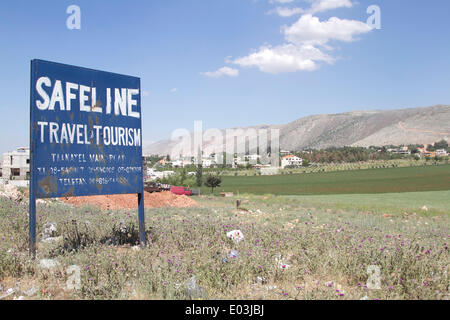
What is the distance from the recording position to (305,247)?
701 cm

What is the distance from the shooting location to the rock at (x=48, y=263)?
5.35 m

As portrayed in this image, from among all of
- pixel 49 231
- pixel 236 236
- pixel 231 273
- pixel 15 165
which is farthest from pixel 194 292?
pixel 15 165

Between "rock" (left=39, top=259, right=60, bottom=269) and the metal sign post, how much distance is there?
626 mm

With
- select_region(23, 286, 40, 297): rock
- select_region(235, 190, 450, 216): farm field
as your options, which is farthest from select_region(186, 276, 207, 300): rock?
select_region(235, 190, 450, 216): farm field

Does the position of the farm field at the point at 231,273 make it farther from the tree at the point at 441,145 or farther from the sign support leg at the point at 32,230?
the tree at the point at 441,145

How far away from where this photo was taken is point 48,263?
5449 mm

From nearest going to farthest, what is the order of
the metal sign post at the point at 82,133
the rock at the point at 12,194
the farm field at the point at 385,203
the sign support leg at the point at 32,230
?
the sign support leg at the point at 32,230, the metal sign post at the point at 82,133, the rock at the point at 12,194, the farm field at the point at 385,203

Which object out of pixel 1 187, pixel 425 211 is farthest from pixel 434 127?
pixel 1 187

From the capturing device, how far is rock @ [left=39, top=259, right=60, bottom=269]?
17.5 ft

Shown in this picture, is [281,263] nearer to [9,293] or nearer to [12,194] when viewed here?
[9,293]

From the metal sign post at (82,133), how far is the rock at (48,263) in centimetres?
63

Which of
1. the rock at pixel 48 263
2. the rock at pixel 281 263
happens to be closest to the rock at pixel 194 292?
the rock at pixel 281 263

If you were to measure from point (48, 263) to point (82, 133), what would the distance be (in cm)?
244

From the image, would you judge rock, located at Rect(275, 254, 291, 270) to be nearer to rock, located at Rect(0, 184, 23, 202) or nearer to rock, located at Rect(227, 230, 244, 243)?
A: rock, located at Rect(227, 230, 244, 243)
